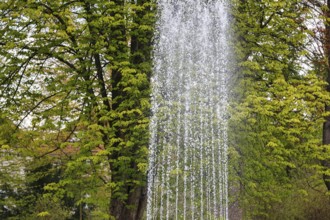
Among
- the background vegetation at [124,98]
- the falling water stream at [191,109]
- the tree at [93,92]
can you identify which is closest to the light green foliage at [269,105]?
the background vegetation at [124,98]

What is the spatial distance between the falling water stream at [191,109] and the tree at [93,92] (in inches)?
14.1

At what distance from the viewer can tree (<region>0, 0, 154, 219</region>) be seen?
874 centimetres

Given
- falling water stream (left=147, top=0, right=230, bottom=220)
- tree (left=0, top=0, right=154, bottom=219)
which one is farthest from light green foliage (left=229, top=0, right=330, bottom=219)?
tree (left=0, top=0, right=154, bottom=219)

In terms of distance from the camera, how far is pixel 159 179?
9.72 metres

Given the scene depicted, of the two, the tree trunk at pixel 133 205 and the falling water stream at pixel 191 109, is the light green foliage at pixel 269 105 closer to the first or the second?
the falling water stream at pixel 191 109

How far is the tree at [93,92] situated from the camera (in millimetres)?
8742

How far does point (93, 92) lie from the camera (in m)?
9.80

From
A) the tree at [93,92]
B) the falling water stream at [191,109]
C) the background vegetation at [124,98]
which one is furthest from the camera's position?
the falling water stream at [191,109]

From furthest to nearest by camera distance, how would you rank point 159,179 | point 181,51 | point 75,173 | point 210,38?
1. point 210,38
2. point 181,51
3. point 159,179
4. point 75,173

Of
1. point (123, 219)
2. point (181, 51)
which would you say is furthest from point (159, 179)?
point (181, 51)

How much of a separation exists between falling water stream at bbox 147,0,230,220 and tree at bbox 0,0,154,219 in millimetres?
358

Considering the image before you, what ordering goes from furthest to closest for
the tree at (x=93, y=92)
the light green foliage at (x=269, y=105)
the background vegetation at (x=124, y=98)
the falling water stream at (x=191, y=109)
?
the light green foliage at (x=269, y=105) → the falling water stream at (x=191, y=109) → the background vegetation at (x=124, y=98) → the tree at (x=93, y=92)

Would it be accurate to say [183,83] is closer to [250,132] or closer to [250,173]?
→ [250,132]

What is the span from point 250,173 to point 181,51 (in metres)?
3.13
